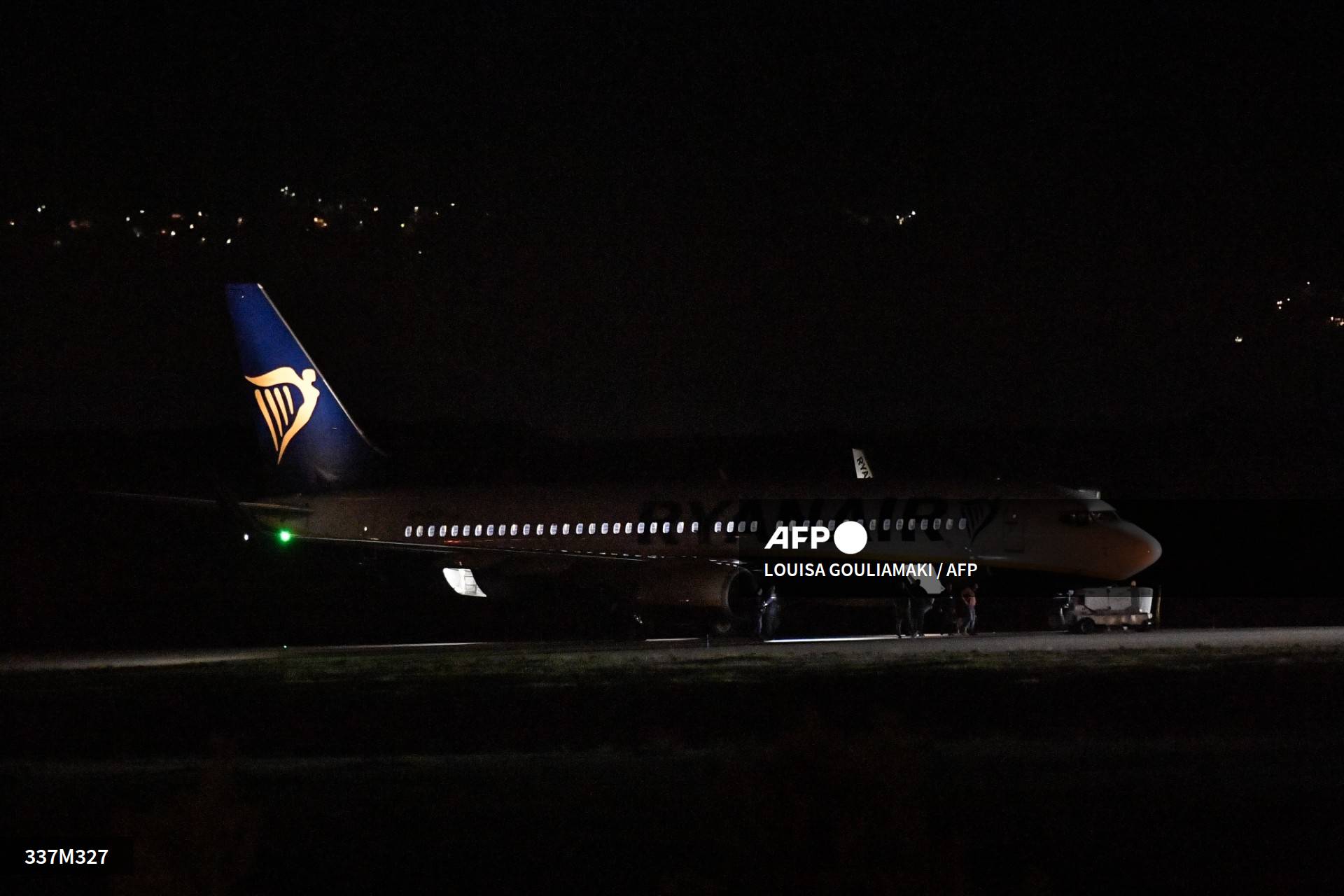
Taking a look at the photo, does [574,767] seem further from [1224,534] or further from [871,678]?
[1224,534]

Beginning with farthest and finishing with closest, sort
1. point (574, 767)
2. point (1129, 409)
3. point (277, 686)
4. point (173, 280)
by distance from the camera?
point (173, 280), point (1129, 409), point (277, 686), point (574, 767)

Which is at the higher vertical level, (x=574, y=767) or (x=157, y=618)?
(x=574, y=767)

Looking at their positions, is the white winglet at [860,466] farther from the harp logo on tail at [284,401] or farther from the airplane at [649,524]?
the harp logo on tail at [284,401]

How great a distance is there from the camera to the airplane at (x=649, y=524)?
40.0 metres

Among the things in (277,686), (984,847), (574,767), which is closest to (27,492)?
(277,686)

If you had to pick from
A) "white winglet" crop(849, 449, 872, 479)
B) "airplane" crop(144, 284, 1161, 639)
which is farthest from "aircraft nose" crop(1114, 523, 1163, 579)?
"white winglet" crop(849, 449, 872, 479)

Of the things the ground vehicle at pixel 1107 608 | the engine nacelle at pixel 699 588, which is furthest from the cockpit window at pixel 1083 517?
the engine nacelle at pixel 699 588

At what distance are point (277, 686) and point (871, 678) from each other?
11521mm

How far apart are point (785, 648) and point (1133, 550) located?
28.6ft

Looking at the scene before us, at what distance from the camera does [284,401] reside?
4997 centimetres

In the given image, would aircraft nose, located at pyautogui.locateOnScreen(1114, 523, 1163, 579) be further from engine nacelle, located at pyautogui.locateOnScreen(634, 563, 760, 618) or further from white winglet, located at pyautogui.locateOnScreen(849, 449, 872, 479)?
engine nacelle, located at pyautogui.locateOnScreen(634, 563, 760, 618)

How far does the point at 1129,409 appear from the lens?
98000mm
